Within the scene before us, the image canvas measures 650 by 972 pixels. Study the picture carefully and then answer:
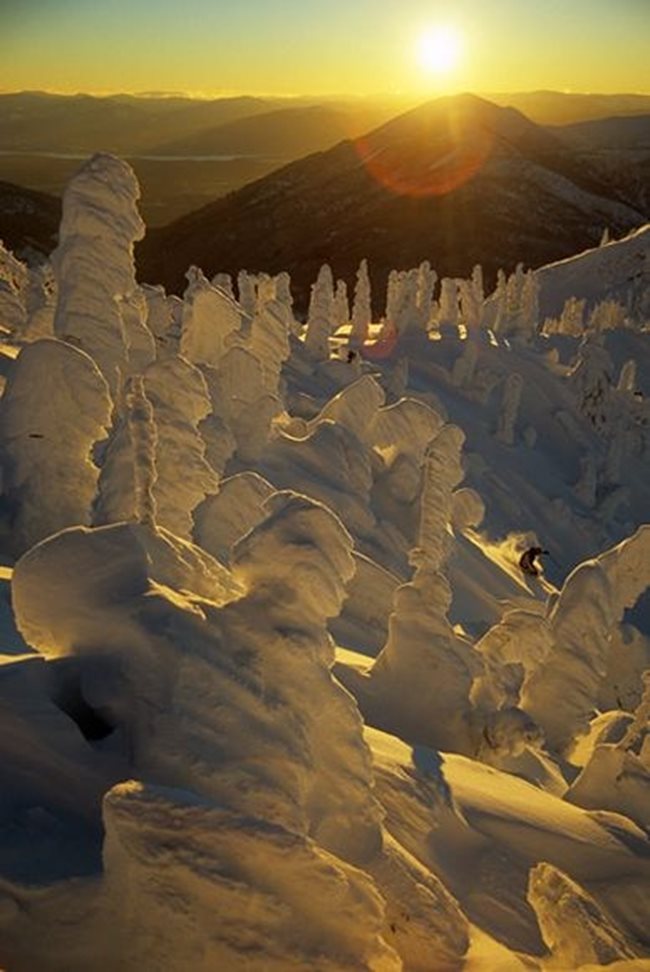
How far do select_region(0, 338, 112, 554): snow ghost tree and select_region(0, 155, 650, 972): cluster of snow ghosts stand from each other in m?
0.05

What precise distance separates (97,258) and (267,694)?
18779 mm

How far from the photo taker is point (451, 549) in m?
33.2

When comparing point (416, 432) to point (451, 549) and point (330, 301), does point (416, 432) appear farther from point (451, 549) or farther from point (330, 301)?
point (330, 301)

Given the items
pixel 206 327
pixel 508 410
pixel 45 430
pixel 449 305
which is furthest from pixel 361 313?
pixel 45 430

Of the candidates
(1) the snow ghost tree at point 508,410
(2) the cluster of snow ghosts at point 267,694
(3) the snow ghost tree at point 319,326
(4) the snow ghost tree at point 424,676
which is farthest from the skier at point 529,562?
(4) the snow ghost tree at point 424,676

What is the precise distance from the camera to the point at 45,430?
16875 millimetres

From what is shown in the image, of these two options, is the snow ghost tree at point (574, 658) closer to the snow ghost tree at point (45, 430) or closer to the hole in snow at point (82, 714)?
the snow ghost tree at point (45, 430)

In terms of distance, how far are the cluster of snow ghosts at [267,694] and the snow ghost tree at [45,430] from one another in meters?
0.05

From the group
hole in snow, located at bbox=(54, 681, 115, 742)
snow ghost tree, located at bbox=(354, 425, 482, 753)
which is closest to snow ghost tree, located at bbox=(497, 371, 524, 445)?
snow ghost tree, located at bbox=(354, 425, 482, 753)

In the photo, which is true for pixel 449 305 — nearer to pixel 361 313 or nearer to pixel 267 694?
pixel 361 313

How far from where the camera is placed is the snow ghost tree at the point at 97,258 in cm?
2448

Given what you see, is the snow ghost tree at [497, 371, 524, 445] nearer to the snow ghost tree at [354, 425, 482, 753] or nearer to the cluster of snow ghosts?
the cluster of snow ghosts

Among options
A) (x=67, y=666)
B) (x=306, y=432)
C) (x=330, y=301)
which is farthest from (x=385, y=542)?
(x=330, y=301)

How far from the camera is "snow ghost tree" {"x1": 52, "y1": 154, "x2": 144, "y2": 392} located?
24.5m
